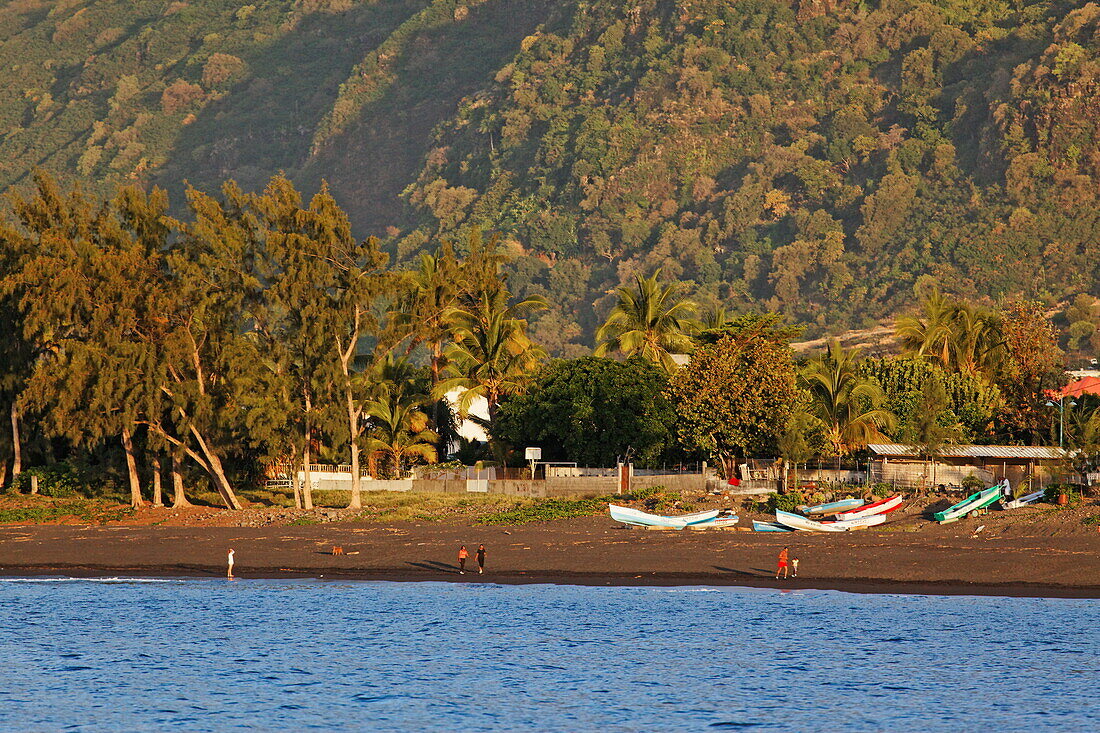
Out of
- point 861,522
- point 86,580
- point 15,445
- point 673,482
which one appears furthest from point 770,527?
point 15,445

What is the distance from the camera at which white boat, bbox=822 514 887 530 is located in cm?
5772

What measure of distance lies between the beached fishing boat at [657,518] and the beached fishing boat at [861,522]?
5015 millimetres

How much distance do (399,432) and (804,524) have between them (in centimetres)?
2990

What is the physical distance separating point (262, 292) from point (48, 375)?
1072 cm

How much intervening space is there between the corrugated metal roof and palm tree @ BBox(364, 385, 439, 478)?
83.4 feet

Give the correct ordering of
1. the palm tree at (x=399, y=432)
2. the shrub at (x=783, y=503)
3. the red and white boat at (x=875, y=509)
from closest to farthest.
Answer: the red and white boat at (x=875, y=509), the shrub at (x=783, y=503), the palm tree at (x=399, y=432)

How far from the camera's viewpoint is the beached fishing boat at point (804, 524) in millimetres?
57688

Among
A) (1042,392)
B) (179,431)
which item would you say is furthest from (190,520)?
(1042,392)

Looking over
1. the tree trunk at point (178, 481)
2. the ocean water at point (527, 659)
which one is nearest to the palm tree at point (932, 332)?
the ocean water at point (527, 659)

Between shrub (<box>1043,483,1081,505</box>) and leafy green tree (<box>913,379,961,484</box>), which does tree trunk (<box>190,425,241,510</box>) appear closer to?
leafy green tree (<box>913,379,961,484</box>)

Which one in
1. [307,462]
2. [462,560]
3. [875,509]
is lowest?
[462,560]

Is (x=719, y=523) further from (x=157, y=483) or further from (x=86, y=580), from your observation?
(x=157, y=483)

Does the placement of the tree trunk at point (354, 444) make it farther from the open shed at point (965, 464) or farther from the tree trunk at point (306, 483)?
the open shed at point (965, 464)

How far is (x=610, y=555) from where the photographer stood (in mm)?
53969
